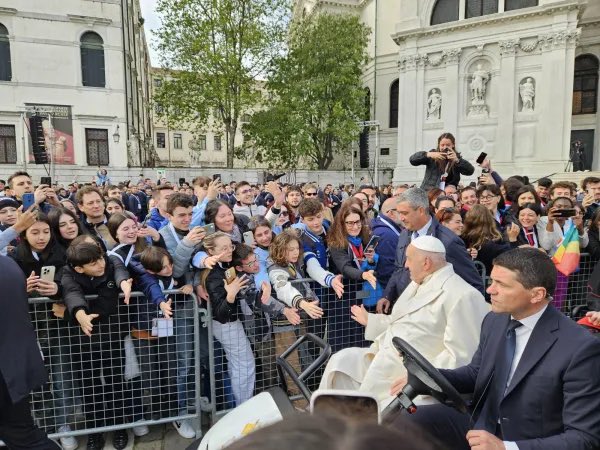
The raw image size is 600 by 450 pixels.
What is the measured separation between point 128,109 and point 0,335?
27.3 m

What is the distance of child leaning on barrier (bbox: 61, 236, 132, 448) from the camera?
136 inches

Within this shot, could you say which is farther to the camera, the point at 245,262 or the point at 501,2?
the point at 501,2

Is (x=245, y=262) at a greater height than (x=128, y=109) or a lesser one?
lesser

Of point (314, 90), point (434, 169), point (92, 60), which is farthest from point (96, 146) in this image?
point (434, 169)

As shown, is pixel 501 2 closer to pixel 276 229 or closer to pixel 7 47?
pixel 276 229

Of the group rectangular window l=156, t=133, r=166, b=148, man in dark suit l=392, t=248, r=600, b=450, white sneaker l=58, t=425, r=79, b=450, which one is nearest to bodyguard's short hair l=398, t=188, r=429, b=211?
man in dark suit l=392, t=248, r=600, b=450

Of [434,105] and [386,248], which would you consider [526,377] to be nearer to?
[386,248]

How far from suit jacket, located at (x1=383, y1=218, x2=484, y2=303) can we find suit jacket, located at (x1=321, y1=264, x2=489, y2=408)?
70 cm

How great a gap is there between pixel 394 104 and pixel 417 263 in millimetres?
33907

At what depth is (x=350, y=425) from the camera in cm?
77

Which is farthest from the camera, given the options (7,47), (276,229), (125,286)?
(7,47)

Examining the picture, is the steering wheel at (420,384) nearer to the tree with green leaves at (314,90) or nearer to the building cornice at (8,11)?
the tree with green leaves at (314,90)

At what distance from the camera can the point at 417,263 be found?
126 inches

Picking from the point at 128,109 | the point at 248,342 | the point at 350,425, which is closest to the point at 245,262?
the point at 248,342
